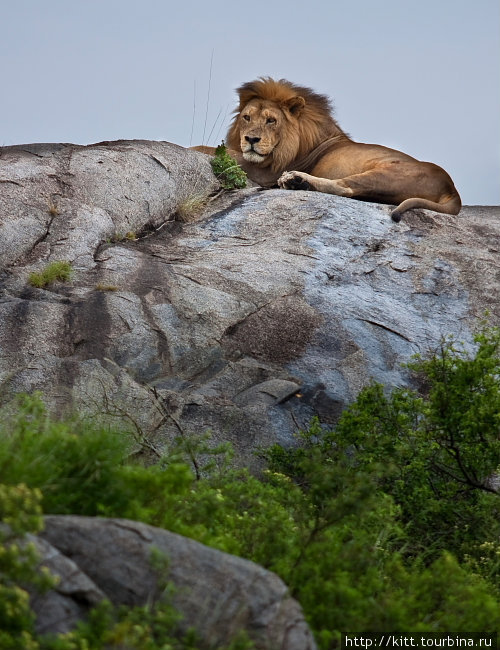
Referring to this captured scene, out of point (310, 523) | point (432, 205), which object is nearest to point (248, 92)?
point (432, 205)

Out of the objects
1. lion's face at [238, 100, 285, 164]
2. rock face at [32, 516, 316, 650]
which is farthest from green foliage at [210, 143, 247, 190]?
rock face at [32, 516, 316, 650]

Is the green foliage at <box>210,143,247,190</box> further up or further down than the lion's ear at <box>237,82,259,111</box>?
further down

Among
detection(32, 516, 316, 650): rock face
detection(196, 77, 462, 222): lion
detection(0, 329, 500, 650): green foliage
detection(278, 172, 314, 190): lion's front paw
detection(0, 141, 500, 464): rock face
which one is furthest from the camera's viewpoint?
detection(196, 77, 462, 222): lion

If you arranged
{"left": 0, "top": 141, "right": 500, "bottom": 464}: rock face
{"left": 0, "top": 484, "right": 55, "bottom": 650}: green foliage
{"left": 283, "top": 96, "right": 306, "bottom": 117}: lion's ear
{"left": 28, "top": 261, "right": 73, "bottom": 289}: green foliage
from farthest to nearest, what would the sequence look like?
{"left": 283, "top": 96, "right": 306, "bottom": 117}: lion's ear → {"left": 28, "top": 261, "right": 73, "bottom": 289}: green foliage → {"left": 0, "top": 141, "right": 500, "bottom": 464}: rock face → {"left": 0, "top": 484, "right": 55, "bottom": 650}: green foliage

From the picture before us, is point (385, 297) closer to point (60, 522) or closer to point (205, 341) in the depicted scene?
point (205, 341)

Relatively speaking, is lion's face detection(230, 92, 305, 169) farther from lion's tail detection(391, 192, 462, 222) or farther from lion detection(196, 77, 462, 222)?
lion's tail detection(391, 192, 462, 222)

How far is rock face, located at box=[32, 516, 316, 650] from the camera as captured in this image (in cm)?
358

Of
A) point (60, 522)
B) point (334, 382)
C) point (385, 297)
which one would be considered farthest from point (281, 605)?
point (385, 297)

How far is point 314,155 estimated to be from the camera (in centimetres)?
1171

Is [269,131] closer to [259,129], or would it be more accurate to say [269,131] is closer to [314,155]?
[259,129]

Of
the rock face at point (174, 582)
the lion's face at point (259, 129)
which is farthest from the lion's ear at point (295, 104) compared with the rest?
the rock face at point (174, 582)

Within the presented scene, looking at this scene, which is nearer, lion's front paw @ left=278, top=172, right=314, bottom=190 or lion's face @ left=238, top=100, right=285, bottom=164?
lion's front paw @ left=278, top=172, right=314, bottom=190

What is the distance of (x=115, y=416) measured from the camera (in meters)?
6.39

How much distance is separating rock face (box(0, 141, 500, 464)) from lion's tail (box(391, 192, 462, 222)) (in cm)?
12
